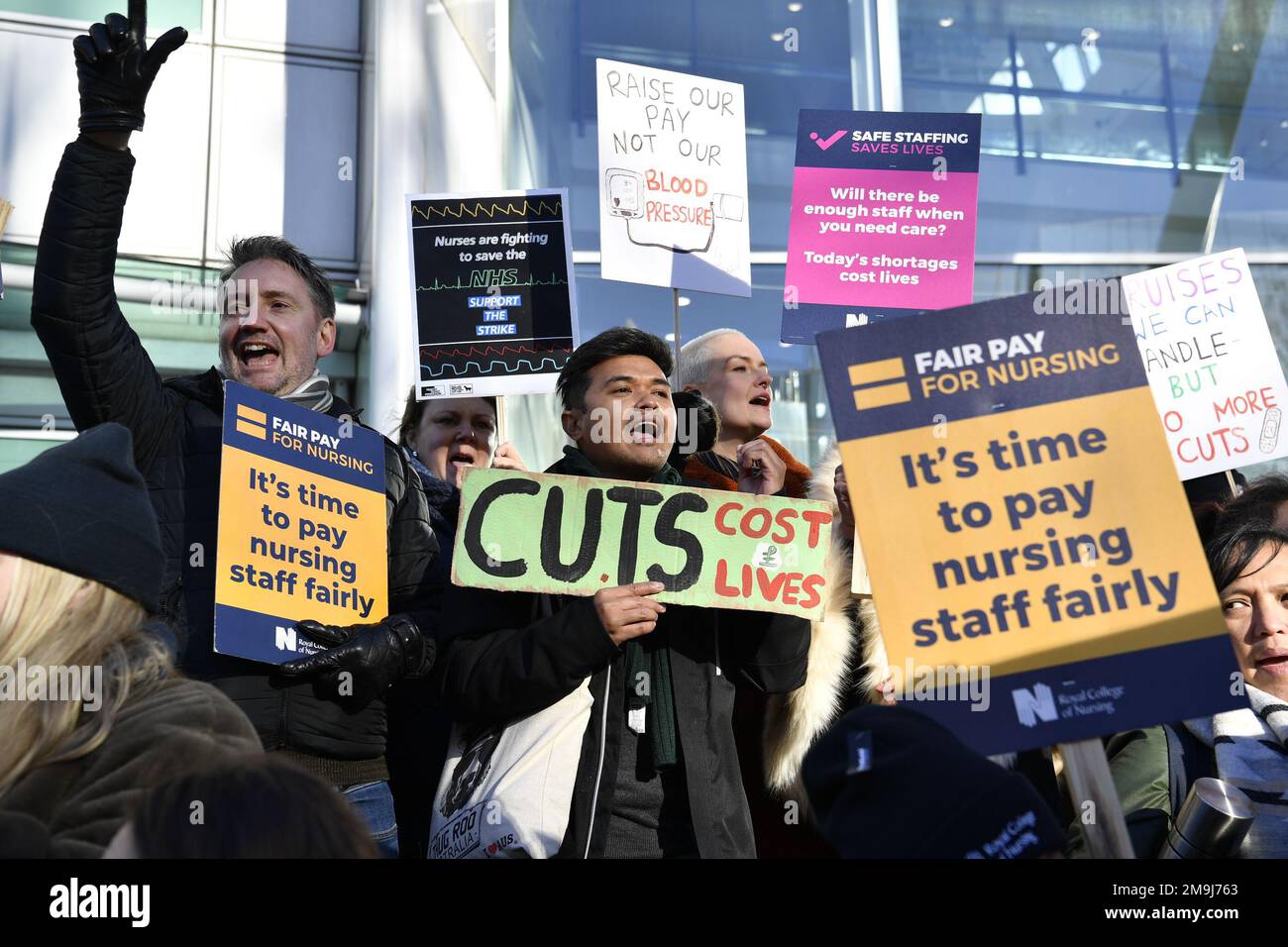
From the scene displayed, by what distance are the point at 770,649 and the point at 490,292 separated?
1816mm

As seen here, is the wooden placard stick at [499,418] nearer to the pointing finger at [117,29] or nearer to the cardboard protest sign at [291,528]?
the cardboard protest sign at [291,528]

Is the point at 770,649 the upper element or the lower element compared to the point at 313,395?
lower

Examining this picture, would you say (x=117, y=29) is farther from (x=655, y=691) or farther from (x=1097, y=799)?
(x=1097, y=799)

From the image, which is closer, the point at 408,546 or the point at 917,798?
the point at 917,798

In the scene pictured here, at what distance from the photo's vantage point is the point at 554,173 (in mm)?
7785

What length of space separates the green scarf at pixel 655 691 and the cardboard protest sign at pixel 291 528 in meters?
0.65

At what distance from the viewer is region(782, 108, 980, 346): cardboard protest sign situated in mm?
4754

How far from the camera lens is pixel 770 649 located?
10.5 ft

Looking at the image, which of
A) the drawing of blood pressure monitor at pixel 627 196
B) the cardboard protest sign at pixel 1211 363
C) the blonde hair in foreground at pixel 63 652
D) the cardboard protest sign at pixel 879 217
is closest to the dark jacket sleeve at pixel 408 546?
the blonde hair in foreground at pixel 63 652

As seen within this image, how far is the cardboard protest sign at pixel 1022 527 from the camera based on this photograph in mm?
2258

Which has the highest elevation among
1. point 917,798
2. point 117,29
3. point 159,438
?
point 117,29

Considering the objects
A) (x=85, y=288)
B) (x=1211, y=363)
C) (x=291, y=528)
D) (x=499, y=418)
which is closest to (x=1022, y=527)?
(x=291, y=528)
